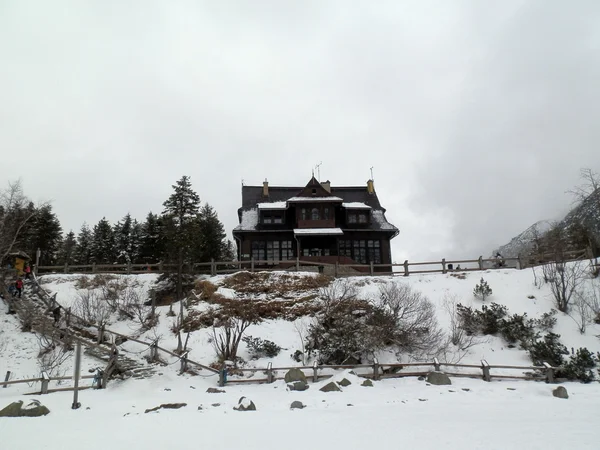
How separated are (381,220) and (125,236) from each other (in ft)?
107

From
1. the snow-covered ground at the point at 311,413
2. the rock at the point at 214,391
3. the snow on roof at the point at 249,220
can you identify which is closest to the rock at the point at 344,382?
the snow-covered ground at the point at 311,413

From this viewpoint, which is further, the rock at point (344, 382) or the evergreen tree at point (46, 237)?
the evergreen tree at point (46, 237)

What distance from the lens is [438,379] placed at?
16.0 metres

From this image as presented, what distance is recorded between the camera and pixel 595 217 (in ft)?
95.1

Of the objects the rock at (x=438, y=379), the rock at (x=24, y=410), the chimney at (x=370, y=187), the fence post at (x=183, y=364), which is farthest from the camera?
the chimney at (x=370, y=187)

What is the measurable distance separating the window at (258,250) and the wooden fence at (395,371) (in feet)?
61.4

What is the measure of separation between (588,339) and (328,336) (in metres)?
13.3

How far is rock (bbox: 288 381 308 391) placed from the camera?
50.3ft

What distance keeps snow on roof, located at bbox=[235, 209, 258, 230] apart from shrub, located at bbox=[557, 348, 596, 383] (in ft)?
87.3

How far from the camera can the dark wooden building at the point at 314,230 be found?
35797 mm

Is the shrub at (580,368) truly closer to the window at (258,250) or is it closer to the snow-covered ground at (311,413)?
the snow-covered ground at (311,413)

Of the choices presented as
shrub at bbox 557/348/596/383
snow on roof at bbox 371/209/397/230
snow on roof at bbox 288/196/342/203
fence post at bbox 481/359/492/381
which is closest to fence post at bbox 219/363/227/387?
fence post at bbox 481/359/492/381

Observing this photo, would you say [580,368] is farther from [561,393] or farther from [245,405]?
[245,405]

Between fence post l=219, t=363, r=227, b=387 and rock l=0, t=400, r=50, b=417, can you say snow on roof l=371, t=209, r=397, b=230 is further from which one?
rock l=0, t=400, r=50, b=417
